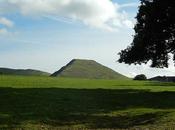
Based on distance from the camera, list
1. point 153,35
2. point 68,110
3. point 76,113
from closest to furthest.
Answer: point 76,113 → point 68,110 → point 153,35

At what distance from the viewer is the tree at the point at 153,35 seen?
49844 mm

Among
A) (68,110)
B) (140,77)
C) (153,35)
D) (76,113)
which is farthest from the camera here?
(140,77)

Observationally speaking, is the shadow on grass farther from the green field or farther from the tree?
the tree

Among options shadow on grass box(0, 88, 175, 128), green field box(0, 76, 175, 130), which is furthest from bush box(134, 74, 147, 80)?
green field box(0, 76, 175, 130)

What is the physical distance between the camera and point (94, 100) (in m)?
40.8

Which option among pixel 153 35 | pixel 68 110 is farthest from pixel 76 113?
pixel 153 35

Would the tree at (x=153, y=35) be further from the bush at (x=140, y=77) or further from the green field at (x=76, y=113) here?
the bush at (x=140, y=77)

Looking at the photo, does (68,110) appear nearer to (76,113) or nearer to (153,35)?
(76,113)

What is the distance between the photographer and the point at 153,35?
49.5 meters

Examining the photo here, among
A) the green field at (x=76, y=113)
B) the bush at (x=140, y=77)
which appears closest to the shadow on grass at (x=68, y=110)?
the green field at (x=76, y=113)

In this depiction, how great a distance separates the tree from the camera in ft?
164

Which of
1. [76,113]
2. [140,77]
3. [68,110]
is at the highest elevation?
[140,77]

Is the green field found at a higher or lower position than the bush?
lower

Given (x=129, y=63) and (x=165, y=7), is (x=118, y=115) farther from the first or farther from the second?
(x=129, y=63)
